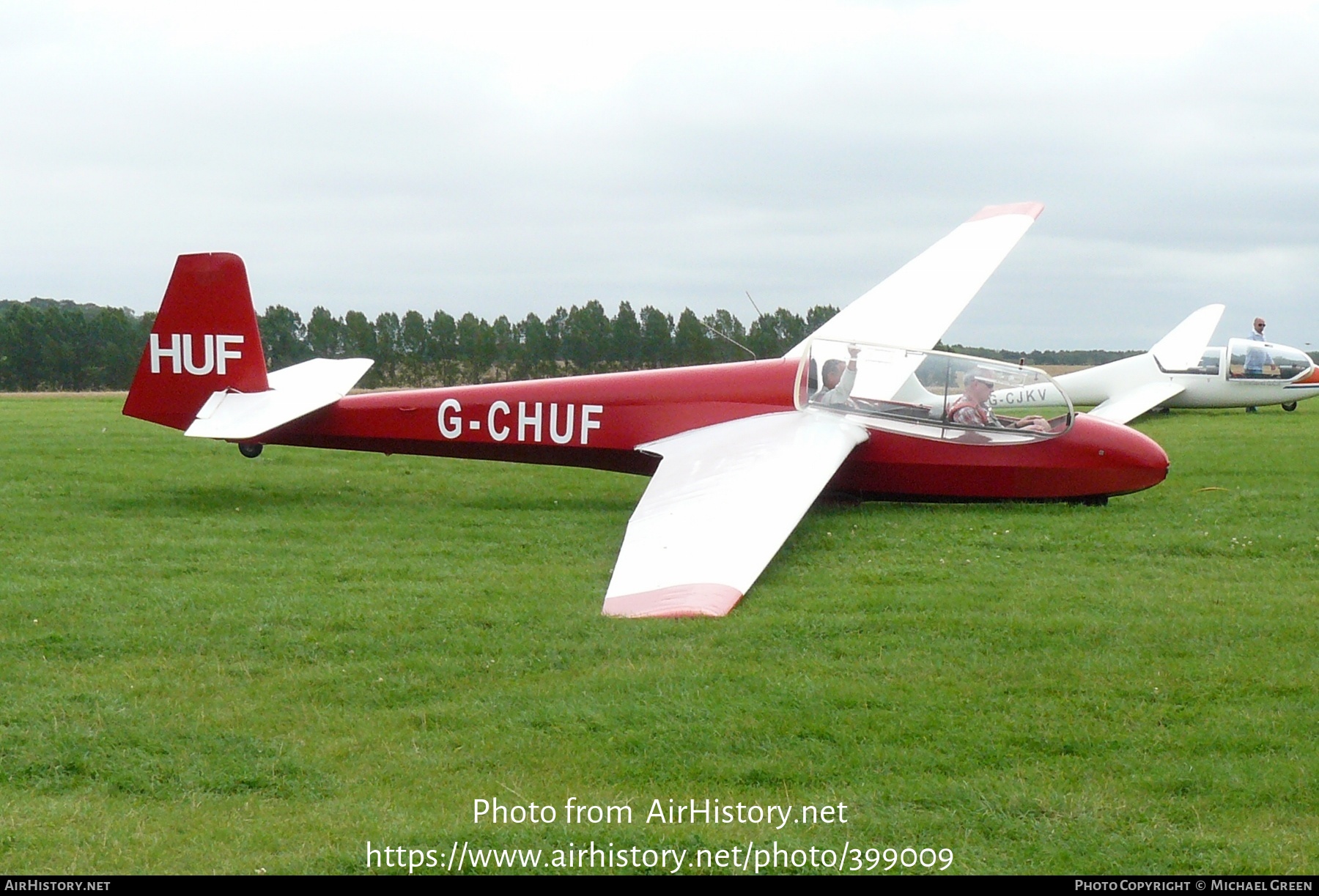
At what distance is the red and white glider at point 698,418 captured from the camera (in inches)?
455

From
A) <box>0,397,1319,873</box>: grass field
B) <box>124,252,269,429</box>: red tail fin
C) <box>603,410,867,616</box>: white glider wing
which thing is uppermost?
<box>124,252,269,429</box>: red tail fin

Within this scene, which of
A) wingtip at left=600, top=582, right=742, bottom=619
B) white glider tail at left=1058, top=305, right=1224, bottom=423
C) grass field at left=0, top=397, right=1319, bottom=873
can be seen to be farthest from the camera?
white glider tail at left=1058, top=305, right=1224, bottom=423

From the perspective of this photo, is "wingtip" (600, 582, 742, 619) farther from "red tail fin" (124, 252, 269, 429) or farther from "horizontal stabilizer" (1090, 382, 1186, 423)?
"horizontal stabilizer" (1090, 382, 1186, 423)

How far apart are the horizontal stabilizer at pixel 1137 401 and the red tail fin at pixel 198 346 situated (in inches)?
601

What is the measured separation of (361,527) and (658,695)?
6.09 metres

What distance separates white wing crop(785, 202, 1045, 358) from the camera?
47.5ft

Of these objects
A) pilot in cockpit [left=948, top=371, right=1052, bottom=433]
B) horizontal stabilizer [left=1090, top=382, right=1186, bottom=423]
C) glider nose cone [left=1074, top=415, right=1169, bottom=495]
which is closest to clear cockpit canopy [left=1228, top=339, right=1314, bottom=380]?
horizontal stabilizer [left=1090, top=382, right=1186, bottom=423]

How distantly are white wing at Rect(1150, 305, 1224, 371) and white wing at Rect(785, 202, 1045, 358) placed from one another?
23.5 ft

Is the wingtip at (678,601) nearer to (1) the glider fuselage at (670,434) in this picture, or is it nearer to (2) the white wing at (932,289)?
(1) the glider fuselage at (670,434)

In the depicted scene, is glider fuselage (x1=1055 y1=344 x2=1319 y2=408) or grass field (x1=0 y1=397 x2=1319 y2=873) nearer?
grass field (x1=0 y1=397 x2=1319 y2=873)

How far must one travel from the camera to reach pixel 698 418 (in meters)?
12.6

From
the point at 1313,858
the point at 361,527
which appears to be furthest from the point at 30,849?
the point at 361,527

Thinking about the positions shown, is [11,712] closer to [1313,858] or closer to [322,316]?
[1313,858]

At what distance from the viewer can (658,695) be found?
5801mm
